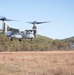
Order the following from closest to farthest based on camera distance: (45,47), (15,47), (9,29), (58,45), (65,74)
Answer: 1. (65,74)
2. (9,29)
3. (15,47)
4. (45,47)
5. (58,45)

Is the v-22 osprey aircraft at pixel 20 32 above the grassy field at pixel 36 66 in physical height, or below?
above

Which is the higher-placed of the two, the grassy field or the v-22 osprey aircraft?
the v-22 osprey aircraft

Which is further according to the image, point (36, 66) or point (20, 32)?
point (20, 32)

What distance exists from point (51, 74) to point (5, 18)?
4689 centimetres

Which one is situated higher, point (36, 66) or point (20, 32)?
point (20, 32)

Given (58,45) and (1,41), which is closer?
(1,41)

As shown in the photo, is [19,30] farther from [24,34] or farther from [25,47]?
[25,47]

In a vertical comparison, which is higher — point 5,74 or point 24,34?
point 24,34

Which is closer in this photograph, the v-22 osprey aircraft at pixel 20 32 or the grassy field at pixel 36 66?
the grassy field at pixel 36 66

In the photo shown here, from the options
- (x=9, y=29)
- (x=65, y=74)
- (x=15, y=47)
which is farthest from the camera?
(x=15, y=47)

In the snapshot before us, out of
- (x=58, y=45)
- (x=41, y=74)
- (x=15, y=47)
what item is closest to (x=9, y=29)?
(x=15, y=47)

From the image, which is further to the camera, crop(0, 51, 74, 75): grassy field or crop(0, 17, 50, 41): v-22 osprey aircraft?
crop(0, 17, 50, 41): v-22 osprey aircraft

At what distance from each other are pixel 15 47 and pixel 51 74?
73.5 m

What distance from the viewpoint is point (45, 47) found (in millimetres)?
105938
